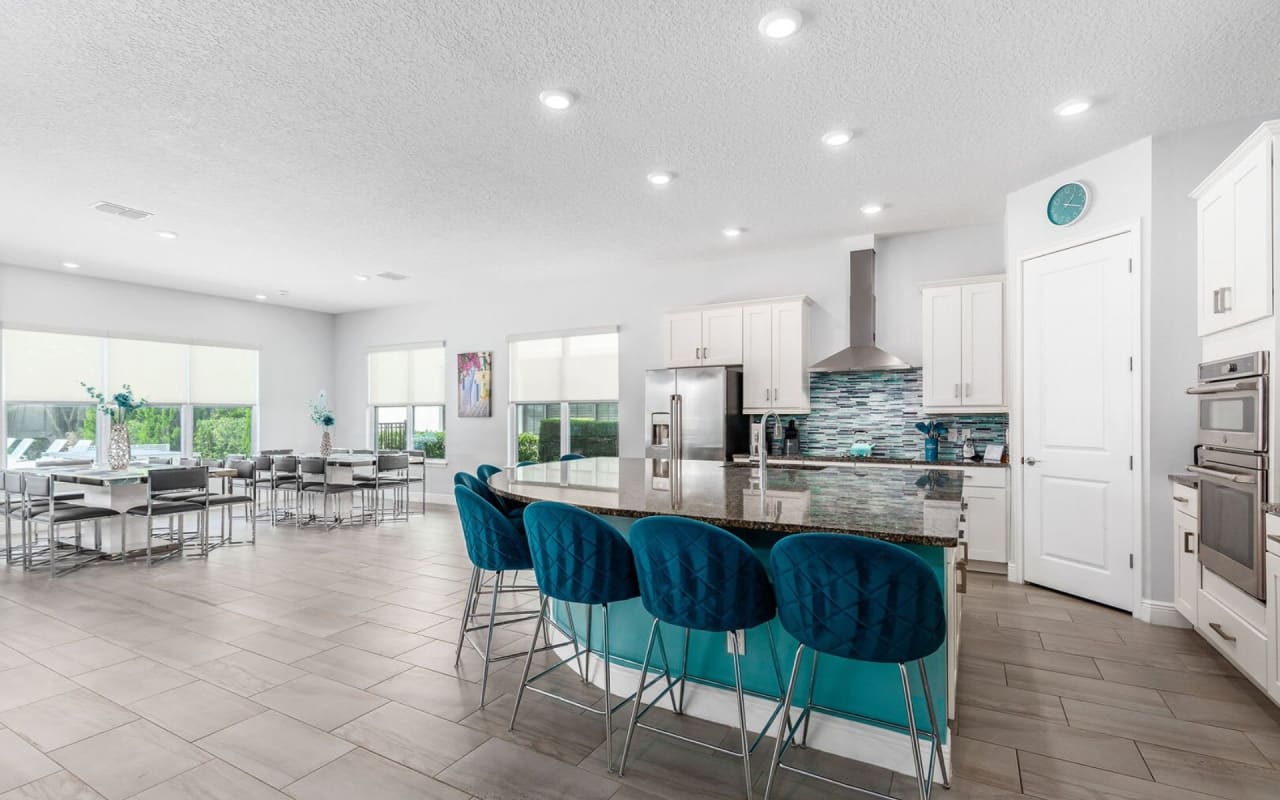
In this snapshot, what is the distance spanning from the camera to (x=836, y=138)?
11.5 ft

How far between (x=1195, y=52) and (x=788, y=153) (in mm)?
1836

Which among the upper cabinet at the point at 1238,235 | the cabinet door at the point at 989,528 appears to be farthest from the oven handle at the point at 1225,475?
the cabinet door at the point at 989,528

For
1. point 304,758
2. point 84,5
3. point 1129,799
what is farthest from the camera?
point 84,5

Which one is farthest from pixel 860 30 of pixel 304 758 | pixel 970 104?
pixel 304 758

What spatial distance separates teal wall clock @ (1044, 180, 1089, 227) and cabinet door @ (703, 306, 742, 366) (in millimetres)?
2549

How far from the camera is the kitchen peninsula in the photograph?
6.66 ft

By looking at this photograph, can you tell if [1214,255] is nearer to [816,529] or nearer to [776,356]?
[816,529]

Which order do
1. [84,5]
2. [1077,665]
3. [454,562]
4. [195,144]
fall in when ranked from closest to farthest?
[84,5] → [1077,665] → [195,144] → [454,562]

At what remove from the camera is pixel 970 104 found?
10.3 feet

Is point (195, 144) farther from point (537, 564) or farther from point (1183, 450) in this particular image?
point (1183, 450)

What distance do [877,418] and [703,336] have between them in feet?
5.81

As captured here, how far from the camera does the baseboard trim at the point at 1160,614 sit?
11.6ft

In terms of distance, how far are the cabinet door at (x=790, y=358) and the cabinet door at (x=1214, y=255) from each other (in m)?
2.80

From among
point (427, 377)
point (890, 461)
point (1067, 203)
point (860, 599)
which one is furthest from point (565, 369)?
point (860, 599)
